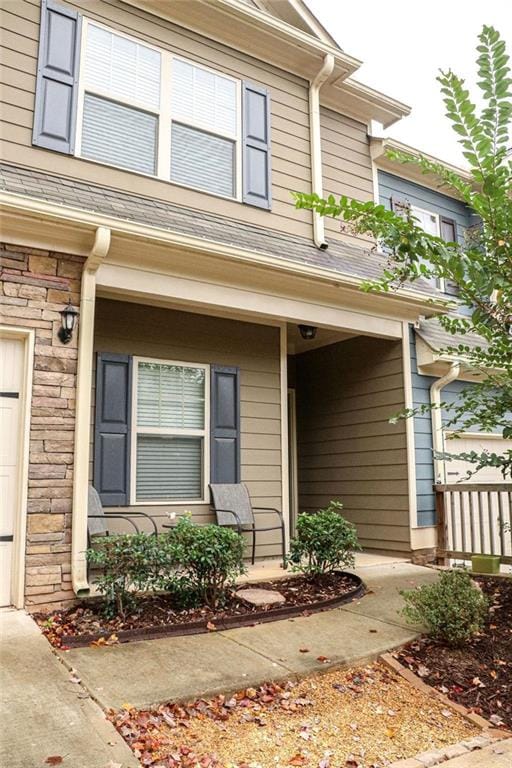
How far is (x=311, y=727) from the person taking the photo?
262 centimetres

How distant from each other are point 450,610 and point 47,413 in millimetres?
2926

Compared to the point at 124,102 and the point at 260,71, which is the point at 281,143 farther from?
the point at 124,102

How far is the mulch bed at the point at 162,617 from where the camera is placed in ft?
11.4

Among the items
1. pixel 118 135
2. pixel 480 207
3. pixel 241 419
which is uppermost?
pixel 118 135

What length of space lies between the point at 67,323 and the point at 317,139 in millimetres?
3868

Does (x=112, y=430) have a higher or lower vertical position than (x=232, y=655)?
higher

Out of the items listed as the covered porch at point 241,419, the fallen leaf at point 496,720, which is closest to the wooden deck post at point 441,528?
the covered porch at point 241,419

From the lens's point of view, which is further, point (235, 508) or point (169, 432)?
point (235, 508)

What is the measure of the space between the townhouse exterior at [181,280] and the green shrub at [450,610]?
224 cm

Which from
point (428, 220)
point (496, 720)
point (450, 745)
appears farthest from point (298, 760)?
point (428, 220)

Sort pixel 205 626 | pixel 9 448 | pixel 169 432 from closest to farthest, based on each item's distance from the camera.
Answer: pixel 205 626 < pixel 9 448 < pixel 169 432

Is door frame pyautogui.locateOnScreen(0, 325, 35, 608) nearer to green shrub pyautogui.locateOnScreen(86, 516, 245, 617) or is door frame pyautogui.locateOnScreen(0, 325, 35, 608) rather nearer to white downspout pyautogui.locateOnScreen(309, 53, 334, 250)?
green shrub pyautogui.locateOnScreen(86, 516, 245, 617)

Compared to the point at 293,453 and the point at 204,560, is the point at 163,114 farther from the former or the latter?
the point at 293,453

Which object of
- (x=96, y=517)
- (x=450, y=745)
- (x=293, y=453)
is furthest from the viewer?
(x=293, y=453)
